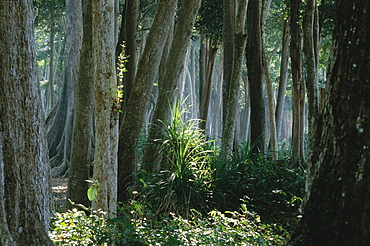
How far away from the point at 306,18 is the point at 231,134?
3042 millimetres

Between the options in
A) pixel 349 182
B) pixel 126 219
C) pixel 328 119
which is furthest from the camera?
pixel 126 219

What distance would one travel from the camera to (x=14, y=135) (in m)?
4.15

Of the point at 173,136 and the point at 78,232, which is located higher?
the point at 173,136

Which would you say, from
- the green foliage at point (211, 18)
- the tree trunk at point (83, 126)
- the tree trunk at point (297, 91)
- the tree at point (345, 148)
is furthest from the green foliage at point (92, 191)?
the green foliage at point (211, 18)

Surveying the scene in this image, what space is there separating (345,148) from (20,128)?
9.28 feet

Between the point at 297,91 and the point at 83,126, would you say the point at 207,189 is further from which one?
the point at 297,91

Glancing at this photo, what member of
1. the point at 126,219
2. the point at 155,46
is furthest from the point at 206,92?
the point at 126,219

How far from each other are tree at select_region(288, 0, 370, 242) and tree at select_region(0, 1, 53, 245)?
95.8 inches

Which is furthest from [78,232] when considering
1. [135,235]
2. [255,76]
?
[255,76]

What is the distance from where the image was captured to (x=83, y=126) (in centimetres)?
834

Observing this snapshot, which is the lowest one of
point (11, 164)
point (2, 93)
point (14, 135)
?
point (11, 164)

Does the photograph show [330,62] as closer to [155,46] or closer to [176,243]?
[176,243]

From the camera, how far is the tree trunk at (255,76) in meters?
10.4

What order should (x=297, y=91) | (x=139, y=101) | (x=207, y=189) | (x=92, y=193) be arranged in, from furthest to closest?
(x=297, y=91), (x=139, y=101), (x=207, y=189), (x=92, y=193)
